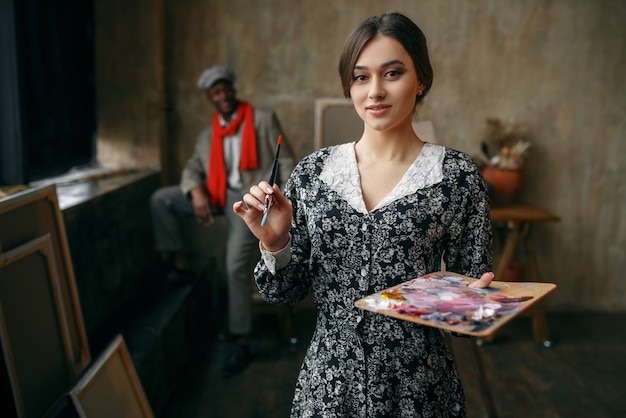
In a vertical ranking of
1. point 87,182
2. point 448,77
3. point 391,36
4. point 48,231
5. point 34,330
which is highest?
point 391,36

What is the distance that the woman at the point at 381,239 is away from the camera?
1123 mm

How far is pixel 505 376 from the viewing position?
3.19 meters

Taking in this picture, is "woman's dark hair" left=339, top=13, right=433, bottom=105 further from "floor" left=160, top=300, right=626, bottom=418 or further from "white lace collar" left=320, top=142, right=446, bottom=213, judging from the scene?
"floor" left=160, top=300, right=626, bottom=418

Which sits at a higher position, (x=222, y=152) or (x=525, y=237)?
(x=222, y=152)

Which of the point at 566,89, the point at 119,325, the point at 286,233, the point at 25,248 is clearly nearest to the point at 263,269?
the point at 286,233

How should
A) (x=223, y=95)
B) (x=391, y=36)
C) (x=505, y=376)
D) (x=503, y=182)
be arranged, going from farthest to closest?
(x=503, y=182)
(x=223, y=95)
(x=505, y=376)
(x=391, y=36)

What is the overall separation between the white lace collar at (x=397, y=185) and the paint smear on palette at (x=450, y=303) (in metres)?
0.23

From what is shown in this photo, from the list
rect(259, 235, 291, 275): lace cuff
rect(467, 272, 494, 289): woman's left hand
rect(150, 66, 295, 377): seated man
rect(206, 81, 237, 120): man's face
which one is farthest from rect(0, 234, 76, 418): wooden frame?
rect(206, 81, 237, 120): man's face

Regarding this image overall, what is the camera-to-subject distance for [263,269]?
1.18 metres

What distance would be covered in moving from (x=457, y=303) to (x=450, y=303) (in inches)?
0.4

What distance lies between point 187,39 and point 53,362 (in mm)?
2769

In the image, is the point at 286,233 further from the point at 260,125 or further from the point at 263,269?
the point at 260,125

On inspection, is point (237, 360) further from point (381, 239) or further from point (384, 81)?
point (384, 81)

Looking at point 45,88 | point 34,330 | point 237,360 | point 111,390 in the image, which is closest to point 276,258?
point 34,330
